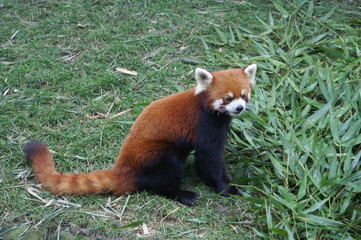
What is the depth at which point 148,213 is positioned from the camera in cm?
336

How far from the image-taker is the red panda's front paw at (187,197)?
3.47 meters

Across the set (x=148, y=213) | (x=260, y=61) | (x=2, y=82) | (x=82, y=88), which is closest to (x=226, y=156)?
(x=148, y=213)

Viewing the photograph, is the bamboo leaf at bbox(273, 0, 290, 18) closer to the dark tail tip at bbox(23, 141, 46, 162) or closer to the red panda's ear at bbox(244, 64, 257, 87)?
the red panda's ear at bbox(244, 64, 257, 87)

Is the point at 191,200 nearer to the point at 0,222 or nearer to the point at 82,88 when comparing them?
the point at 0,222

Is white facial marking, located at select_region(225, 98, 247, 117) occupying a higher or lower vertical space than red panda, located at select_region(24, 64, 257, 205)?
higher

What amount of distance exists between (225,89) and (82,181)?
4.14ft

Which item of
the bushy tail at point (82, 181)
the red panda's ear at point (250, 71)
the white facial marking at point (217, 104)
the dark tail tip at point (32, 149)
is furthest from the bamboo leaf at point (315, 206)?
the dark tail tip at point (32, 149)

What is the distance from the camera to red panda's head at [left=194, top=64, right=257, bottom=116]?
3.42m

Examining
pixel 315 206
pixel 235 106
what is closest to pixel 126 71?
pixel 235 106

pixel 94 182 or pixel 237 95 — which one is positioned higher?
pixel 237 95

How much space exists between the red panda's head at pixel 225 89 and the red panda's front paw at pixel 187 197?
0.68 m

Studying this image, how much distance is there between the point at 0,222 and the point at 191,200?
4.53 ft

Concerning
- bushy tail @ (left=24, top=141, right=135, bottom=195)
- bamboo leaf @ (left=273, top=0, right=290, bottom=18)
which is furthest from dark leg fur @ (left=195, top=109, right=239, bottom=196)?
bamboo leaf @ (left=273, top=0, right=290, bottom=18)

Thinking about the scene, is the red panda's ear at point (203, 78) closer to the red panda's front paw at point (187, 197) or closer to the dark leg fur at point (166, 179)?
the dark leg fur at point (166, 179)
